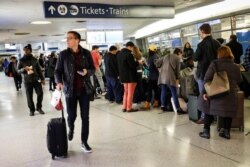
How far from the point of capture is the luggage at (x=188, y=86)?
5052 millimetres

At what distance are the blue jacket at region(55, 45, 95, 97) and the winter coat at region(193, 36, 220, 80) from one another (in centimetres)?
168

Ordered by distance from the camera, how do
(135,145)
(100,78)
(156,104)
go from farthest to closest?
(100,78) < (156,104) < (135,145)

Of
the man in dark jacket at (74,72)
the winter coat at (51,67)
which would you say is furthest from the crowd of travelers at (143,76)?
the winter coat at (51,67)

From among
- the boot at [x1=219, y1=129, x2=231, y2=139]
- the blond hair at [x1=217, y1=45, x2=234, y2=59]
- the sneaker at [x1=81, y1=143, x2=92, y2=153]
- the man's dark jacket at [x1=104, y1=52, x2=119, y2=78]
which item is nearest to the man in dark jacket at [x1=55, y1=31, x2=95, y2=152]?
the sneaker at [x1=81, y1=143, x2=92, y2=153]

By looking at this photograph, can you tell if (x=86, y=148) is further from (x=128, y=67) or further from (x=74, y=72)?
(x=128, y=67)

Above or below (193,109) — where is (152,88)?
above

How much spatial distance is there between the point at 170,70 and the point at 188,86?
18.5 inches

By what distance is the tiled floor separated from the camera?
10.9ft

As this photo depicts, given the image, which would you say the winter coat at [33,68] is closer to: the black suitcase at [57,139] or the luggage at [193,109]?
the black suitcase at [57,139]

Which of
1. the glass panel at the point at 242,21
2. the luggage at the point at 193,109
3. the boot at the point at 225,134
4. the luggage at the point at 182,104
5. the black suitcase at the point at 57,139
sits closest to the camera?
the black suitcase at the point at 57,139

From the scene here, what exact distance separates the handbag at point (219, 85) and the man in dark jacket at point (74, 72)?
1592 mm

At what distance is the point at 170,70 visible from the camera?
549 cm

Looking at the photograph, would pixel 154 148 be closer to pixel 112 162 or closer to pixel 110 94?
pixel 112 162

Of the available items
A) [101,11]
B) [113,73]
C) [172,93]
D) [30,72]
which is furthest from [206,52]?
[30,72]
